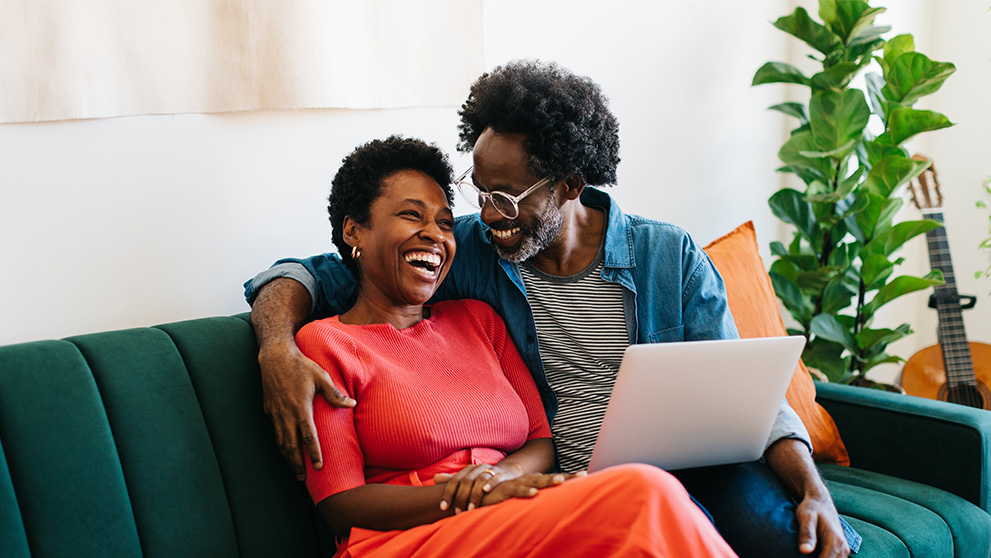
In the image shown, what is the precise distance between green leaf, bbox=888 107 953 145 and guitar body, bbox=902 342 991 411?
790 mm

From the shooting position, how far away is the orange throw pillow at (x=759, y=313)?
2004 mm

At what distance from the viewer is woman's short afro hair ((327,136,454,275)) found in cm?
151

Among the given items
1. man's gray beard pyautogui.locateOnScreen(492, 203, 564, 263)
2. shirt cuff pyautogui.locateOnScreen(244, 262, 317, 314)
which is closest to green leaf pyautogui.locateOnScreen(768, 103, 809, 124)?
man's gray beard pyautogui.locateOnScreen(492, 203, 564, 263)

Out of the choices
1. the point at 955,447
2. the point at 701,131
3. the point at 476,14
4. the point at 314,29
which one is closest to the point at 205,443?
the point at 314,29

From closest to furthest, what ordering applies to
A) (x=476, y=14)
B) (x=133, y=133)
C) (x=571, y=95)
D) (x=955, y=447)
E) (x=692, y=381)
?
(x=692, y=381)
(x=133, y=133)
(x=571, y=95)
(x=955, y=447)
(x=476, y=14)

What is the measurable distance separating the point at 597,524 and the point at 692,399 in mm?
355

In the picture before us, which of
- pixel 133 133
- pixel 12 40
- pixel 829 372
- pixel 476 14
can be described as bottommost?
pixel 829 372

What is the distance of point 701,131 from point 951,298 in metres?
1.04

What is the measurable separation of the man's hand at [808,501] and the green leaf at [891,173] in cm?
132

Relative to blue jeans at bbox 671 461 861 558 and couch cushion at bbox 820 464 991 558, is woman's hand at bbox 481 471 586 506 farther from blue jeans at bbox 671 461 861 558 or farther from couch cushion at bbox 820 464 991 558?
couch cushion at bbox 820 464 991 558

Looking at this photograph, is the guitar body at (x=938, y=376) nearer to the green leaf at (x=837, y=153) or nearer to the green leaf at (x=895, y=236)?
the green leaf at (x=895, y=236)

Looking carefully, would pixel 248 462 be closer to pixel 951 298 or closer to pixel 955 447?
pixel 955 447

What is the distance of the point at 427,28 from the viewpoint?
1.95 metres

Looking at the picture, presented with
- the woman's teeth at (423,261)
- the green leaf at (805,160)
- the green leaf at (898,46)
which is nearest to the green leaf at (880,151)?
the green leaf at (805,160)
